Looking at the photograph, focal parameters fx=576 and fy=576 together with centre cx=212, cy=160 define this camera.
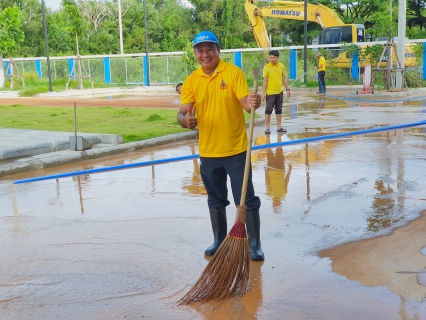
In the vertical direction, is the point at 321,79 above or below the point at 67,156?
above

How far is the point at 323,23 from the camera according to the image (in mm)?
34062

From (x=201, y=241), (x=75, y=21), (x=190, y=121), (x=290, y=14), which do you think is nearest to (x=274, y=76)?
(x=201, y=241)

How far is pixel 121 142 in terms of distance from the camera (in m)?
11.0

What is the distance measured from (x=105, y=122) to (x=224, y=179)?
1006 cm

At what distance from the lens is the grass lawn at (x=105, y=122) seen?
12.5 meters

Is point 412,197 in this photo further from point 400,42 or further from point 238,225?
point 400,42

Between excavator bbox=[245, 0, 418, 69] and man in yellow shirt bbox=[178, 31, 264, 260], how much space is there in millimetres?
27264

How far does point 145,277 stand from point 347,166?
15.9ft

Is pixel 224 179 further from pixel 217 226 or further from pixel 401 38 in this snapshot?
pixel 401 38

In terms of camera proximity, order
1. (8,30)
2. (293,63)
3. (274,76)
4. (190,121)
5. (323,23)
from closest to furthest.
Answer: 1. (190,121)
2. (274,76)
3. (293,63)
4. (323,23)
5. (8,30)

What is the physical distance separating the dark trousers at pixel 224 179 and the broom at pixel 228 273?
1.49 ft

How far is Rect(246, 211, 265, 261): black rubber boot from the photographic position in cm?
479

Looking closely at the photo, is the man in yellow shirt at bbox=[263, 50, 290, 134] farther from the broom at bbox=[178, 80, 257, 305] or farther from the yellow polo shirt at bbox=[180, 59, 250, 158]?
the broom at bbox=[178, 80, 257, 305]

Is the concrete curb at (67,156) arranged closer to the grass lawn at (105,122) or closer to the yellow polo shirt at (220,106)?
the grass lawn at (105,122)
